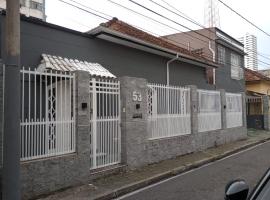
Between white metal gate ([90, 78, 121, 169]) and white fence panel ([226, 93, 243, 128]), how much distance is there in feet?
29.9

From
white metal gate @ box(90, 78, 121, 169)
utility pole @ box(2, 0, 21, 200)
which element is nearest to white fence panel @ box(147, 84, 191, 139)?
white metal gate @ box(90, 78, 121, 169)

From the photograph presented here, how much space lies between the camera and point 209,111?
1584cm

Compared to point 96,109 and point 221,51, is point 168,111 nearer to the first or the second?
point 96,109

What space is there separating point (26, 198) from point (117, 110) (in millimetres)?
3711

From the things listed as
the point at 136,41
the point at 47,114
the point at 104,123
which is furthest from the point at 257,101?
the point at 47,114

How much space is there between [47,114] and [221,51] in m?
18.4

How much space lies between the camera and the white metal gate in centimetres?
925

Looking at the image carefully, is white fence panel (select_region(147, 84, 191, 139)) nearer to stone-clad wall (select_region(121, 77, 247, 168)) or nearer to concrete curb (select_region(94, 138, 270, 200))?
stone-clad wall (select_region(121, 77, 247, 168))

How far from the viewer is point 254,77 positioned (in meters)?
32.2

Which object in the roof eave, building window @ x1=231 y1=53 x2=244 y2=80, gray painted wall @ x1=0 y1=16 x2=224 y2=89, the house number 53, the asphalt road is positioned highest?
building window @ x1=231 y1=53 x2=244 y2=80

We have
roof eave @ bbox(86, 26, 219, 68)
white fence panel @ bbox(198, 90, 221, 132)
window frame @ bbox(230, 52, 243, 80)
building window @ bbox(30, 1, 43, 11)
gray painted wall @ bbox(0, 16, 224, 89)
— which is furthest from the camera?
building window @ bbox(30, 1, 43, 11)

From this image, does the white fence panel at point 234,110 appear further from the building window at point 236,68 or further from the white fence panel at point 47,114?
the white fence panel at point 47,114

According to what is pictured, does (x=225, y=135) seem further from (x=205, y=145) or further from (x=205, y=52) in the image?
(x=205, y=52)

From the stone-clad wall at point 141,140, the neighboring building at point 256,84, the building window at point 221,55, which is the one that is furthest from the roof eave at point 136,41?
the neighboring building at point 256,84
